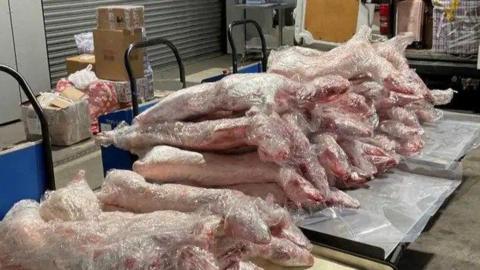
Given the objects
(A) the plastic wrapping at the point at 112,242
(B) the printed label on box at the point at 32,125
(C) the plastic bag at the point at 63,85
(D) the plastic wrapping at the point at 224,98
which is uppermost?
(D) the plastic wrapping at the point at 224,98

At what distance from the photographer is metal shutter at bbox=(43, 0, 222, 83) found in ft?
20.9

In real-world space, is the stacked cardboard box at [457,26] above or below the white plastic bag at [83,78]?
above

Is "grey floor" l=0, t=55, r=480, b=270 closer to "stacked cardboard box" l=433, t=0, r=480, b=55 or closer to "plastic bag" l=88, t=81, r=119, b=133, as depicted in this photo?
"plastic bag" l=88, t=81, r=119, b=133

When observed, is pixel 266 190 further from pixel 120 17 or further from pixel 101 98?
pixel 101 98

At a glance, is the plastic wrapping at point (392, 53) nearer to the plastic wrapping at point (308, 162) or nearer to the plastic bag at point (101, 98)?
the plastic wrapping at point (308, 162)

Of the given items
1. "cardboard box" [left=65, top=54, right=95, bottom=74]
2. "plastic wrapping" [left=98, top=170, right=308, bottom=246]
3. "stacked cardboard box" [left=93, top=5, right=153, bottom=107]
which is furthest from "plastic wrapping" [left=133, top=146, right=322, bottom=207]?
"cardboard box" [left=65, top=54, right=95, bottom=74]

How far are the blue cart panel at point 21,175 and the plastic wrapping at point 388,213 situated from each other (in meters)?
0.96

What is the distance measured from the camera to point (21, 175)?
2.01 m

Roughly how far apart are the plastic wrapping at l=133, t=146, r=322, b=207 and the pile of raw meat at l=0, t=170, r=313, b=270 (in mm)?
155

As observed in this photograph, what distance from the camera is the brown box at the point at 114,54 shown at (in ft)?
15.8

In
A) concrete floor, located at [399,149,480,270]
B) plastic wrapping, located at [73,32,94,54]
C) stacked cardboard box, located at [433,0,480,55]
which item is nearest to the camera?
concrete floor, located at [399,149,480,270]

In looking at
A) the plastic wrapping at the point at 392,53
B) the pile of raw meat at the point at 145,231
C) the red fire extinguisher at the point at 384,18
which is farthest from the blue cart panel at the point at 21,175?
the red fire extinguisher at the point at 384,18

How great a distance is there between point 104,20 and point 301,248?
150 inches

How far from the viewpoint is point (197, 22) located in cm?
889
